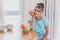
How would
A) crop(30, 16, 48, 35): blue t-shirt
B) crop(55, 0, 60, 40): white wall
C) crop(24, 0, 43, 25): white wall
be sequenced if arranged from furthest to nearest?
crop(24, 0, 43, 25): white wall → crop(55, 0, 60, 40): white wall → crop(30, 16, 48, 35): blue t-shirt

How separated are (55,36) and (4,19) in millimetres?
1168

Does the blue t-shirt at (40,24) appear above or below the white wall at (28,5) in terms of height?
below

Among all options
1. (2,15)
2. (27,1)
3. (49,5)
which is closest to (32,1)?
(27,1)

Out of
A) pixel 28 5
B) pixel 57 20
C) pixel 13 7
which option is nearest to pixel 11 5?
pixel 13 7

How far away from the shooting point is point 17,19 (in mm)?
3363

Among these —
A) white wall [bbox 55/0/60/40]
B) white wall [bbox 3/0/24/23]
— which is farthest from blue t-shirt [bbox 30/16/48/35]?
white wall [bbox 3/0/24/23]

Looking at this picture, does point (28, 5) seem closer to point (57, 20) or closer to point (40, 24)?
point (57, 20)

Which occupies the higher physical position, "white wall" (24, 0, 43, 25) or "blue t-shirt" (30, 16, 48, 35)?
"white wall" (24, 0, 43, 25)

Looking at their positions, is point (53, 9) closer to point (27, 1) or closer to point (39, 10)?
point (27, 1)

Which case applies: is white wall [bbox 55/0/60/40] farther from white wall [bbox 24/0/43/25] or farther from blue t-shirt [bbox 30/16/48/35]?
blue t-shirt [bbox 30/16/48/35]

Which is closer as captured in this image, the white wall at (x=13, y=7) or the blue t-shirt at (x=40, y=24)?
the blue t-shirt at (x=40, y=24)

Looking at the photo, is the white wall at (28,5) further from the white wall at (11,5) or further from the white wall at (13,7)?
the white wall at (11,5)

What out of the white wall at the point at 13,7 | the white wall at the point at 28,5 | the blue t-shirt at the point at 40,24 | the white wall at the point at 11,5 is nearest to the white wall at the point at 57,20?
the white wall at the point at 28,5

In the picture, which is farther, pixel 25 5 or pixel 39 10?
pixel 25 5
